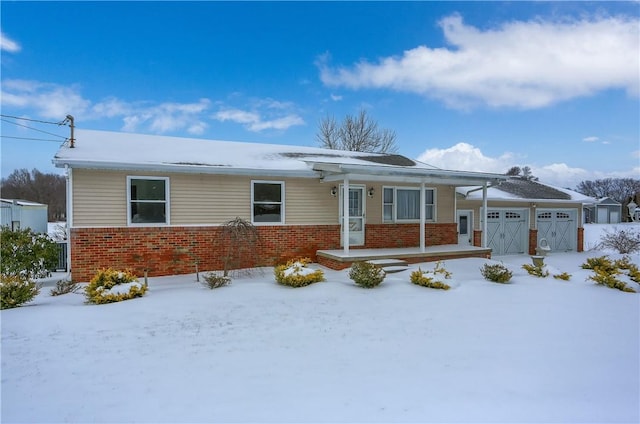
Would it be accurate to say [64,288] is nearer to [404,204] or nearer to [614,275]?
[404,204]

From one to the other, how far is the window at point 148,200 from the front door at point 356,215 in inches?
216

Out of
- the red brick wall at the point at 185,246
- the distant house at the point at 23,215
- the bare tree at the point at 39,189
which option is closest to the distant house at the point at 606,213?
the red brick wall at the point at 185,246

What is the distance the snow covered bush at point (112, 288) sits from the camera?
6.52 metres

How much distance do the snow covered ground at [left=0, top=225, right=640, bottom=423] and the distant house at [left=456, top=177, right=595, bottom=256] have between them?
27.6ft

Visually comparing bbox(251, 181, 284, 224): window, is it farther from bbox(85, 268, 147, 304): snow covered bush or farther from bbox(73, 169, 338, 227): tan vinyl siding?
bbox(85, 268, 147, 304): snow covered bush

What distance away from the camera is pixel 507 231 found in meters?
16.2

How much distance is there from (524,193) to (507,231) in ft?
7.75

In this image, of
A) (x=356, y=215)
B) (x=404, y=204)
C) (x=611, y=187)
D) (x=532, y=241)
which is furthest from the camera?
(x=611, y=187)

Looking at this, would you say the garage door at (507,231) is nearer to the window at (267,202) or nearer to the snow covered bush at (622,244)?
the snow covered bush at (622,244)

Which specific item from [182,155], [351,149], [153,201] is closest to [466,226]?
[182,155]

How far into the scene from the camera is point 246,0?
1157cm

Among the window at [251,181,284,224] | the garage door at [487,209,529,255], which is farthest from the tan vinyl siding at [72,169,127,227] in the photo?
the garage door at [487,209,529,255]

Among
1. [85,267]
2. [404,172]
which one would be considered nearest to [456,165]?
[404,172]

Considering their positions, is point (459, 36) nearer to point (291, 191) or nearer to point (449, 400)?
point (291, 191)
